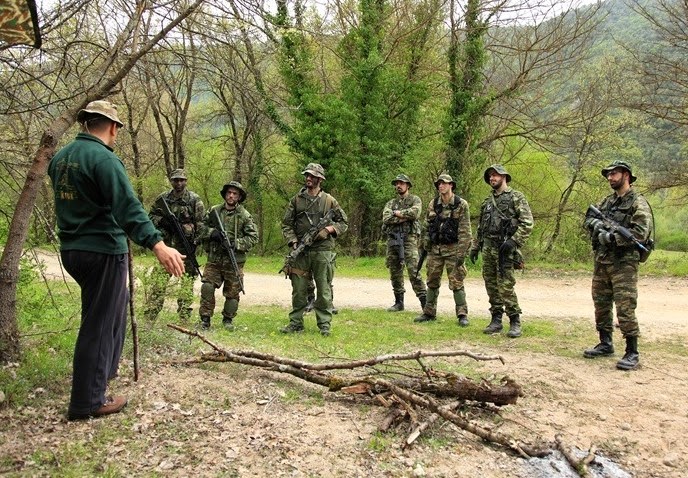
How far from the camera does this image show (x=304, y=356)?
5.58 meters

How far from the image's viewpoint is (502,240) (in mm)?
7387

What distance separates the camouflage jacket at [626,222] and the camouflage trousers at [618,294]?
0.10 metres

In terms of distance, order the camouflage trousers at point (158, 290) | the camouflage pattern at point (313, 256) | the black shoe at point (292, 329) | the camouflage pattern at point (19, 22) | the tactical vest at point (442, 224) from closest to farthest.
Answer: the camouflage pattern at point (19, 22), the camouflage trousers at point (158, 290), the camouflage pattern at point (313, 256), the black shoe at point (292, 329), the tactical vest at point (442, 224)

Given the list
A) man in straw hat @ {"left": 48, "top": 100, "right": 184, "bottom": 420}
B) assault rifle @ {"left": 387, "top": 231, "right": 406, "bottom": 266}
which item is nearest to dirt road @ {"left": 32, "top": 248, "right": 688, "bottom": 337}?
assault rifle @ {"left": 387, "top": 231, "right": 406, "bottom": 266}

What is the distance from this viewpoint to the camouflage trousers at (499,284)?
737cm

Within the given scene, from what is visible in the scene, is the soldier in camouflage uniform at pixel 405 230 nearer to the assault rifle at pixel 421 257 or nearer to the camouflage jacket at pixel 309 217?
the assault rifle at pixel 421 257

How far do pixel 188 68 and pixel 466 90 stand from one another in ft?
42.0

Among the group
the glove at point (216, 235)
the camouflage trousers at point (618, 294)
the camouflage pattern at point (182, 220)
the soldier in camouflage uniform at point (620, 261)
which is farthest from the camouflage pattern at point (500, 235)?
the camouflage pattern at point (182, 220)

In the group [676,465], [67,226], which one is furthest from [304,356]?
[676,465]

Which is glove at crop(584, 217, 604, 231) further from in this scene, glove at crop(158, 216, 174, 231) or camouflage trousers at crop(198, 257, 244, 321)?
glove at crop(158, 216, 174, 231)

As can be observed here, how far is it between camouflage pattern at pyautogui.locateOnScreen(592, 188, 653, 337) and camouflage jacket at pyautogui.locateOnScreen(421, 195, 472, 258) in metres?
2.05

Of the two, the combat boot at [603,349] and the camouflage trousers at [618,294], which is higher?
the camouflage trousers at [618,294]

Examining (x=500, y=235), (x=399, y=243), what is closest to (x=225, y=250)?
(x=399, y=243)

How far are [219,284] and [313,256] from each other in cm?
152
